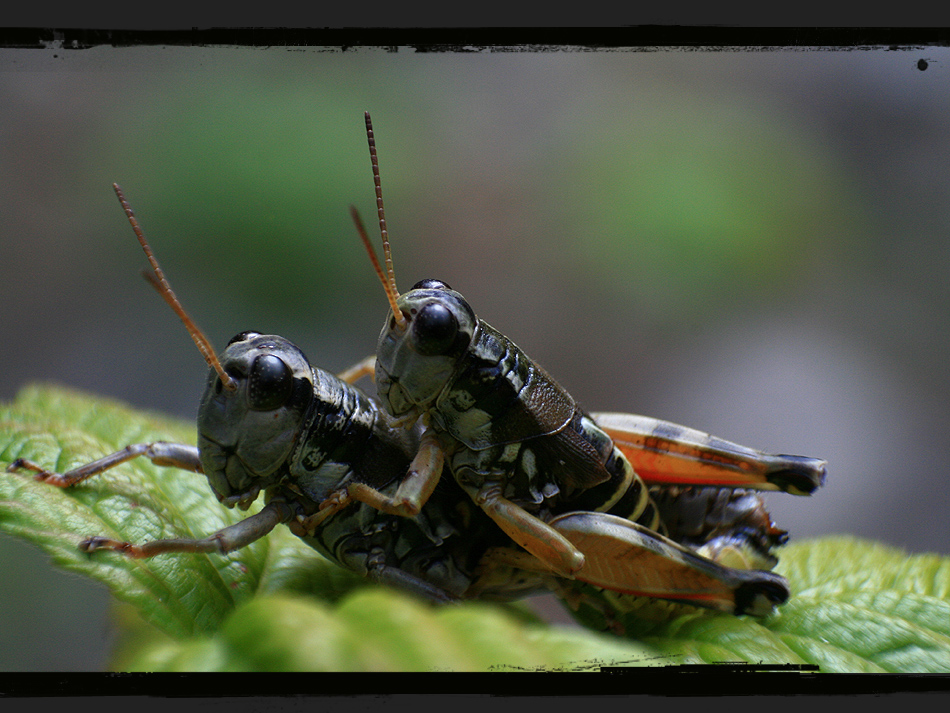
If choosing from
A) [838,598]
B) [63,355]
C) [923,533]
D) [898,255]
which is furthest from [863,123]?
[63,355]

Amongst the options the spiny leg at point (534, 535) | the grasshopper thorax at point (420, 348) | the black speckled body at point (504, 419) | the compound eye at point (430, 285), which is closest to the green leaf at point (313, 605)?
the spiny leg at point (534, 535)

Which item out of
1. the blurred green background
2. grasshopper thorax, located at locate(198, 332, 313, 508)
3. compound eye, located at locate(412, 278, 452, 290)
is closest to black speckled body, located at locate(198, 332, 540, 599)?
grasshopper thorax, located at locate(198, 332, 313, 508)

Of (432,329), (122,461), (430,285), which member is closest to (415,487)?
(432,329)

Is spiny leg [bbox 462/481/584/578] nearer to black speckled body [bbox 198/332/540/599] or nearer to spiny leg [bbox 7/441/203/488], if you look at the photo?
black speckled body [bbox 198/332/540/599]

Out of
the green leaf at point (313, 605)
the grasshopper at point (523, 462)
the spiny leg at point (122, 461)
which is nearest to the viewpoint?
the green leaf at point (313, 605)

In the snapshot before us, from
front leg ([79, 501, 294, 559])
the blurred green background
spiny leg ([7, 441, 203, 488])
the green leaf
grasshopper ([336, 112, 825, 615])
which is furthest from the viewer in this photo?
the blurred green background

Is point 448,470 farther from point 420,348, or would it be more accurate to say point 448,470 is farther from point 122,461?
point 122,461

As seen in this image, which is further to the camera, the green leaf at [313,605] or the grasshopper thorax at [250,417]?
the grasshopper thorax at [250,417]

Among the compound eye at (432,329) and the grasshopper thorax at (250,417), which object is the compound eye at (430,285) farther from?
the grasshopper thorax at (250,417)
